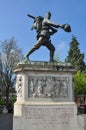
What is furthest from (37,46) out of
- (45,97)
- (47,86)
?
(45,97)

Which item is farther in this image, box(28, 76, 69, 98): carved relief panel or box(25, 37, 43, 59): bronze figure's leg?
box(25, 37, 43, 59): bronze figure's leg

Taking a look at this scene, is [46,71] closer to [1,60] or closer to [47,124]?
[47,124]

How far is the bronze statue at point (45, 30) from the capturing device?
14727 millimetres

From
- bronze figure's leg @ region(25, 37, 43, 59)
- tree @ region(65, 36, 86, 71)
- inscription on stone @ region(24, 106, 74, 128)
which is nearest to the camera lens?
inscription on stone @ region(24, 106, 74, 128)

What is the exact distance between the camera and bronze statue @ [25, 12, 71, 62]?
580 inches

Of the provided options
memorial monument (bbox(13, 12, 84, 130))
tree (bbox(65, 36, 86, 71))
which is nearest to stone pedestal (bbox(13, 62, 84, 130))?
memorial monument (bbox(13, 12, 84, 130))

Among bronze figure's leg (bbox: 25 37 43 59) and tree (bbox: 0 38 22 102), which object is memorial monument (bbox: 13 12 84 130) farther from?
tree (bbox: 0 38 22 102)

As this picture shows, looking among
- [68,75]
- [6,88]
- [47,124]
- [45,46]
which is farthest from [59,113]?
[6,88]

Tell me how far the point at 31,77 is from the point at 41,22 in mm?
2997

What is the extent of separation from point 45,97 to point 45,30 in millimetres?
3401

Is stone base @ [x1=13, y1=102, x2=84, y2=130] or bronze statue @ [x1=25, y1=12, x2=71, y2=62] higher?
bronze statue @ [x1=25, y1=12, x2=71, y2=62]

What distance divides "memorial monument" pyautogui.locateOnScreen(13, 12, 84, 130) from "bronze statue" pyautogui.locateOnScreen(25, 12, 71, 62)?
322 mm

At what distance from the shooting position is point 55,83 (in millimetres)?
14289

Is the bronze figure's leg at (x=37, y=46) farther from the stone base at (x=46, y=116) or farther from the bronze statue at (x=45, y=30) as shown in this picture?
the stone base at (x=46, y=116)
